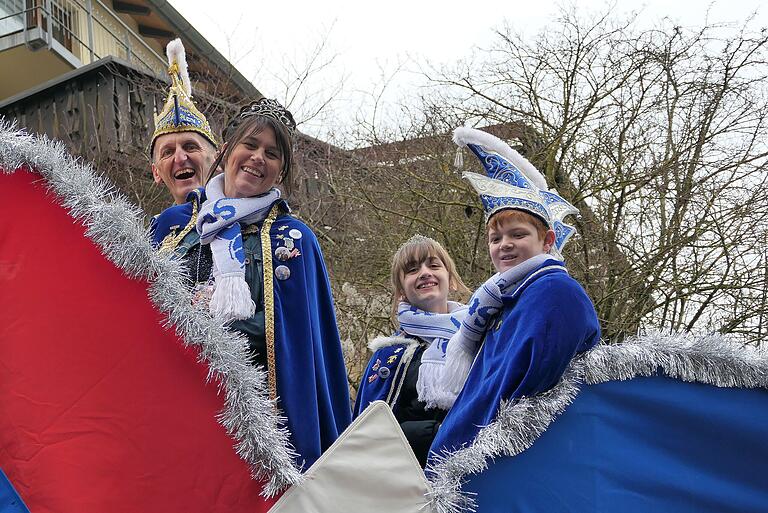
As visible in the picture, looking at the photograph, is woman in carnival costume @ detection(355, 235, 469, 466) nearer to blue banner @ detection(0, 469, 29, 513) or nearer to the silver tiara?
the silver tiara

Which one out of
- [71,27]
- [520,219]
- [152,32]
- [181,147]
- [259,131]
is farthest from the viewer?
[152,32]

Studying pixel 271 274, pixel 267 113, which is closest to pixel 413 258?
pixel 267 113

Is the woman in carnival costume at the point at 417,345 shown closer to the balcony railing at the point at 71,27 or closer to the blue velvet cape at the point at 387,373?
the blue velvet cape at the point at 387,373

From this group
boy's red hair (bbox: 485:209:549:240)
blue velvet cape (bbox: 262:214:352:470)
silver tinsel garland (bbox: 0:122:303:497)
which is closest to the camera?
silver tinsel garland (bbox: 0:122:303:497)

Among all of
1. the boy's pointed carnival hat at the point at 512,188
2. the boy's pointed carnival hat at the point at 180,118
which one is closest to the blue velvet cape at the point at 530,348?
the boy's pointed carnival hat at the point at 512,188

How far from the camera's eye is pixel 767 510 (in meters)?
2.54

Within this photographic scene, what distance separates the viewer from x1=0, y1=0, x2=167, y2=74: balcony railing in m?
13.6

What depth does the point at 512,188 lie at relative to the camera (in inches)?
129

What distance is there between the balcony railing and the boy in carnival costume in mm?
10619

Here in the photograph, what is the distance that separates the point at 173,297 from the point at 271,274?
47cm

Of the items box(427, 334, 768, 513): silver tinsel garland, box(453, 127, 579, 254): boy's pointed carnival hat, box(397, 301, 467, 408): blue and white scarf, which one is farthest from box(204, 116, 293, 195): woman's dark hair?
box(427, 334, 768, 513): silver tinsel garland

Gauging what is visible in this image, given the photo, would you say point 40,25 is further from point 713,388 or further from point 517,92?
point 713,388

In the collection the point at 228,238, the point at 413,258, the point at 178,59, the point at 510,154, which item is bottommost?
the point at 413,258

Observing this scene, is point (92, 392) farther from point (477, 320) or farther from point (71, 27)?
point (71, 27)
